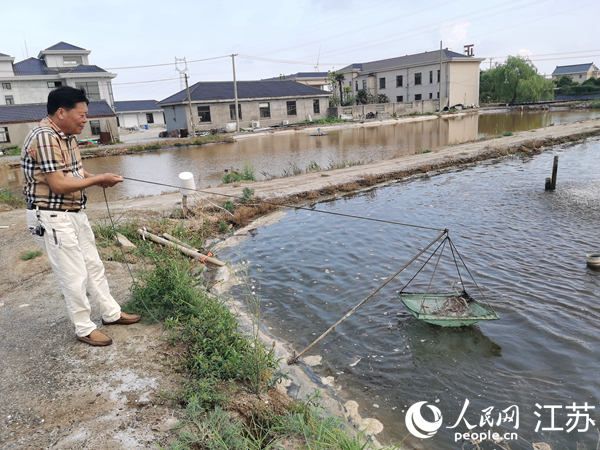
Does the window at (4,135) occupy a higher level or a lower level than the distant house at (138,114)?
lower

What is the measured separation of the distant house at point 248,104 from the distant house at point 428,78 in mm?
19949

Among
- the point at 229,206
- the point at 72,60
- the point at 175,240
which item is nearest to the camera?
the point at 175,240

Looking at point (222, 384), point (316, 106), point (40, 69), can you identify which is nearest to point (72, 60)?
point (40, 69)

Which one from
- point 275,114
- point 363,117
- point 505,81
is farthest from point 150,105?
point 505,81

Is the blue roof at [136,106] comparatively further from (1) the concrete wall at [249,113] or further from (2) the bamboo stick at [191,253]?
(2) the bamboo stick at [191,253]

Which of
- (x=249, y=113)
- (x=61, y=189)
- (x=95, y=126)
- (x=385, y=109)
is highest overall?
(x=249, y=113)

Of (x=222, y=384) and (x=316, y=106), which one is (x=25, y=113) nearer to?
(x=316, y=106)

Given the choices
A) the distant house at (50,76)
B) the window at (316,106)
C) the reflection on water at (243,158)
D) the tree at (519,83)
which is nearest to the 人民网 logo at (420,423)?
the reflection on water at (243,158)

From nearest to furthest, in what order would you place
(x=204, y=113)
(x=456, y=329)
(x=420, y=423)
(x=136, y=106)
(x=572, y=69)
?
1. (x=420, y=423)
2. (x=456, y=329)
3. (x=204, y=113)
4. (x=136, y=106)
5. (x=572, y=69)

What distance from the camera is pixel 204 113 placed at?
1781 inches

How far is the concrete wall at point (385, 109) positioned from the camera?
54656 millimetres

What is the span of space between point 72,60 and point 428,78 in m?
49.0

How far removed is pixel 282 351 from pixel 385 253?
165 inches

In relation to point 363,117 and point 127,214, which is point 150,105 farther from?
point 127,214
